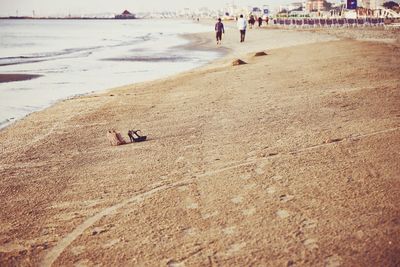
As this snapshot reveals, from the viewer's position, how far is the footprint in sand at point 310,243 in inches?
111

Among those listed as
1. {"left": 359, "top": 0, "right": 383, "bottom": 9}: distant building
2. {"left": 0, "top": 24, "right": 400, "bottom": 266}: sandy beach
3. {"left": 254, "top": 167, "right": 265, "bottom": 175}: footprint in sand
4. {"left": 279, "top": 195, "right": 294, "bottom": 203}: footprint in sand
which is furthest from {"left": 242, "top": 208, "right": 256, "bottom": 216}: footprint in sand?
{"left": 359, "top": 0, "right": 383, "bottom": 9}: distant building

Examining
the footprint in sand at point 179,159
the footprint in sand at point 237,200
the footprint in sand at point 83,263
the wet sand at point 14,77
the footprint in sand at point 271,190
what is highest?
the wet sand at point 14,77

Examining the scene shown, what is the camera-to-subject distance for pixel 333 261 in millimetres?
2658

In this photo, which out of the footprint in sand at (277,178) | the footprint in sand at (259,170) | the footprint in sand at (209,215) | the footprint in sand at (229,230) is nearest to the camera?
the footprint in sand at (229,230)

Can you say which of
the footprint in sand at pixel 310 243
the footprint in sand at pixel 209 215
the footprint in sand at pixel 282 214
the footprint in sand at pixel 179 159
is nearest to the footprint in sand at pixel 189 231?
the footprint in sand at pixel 209 215

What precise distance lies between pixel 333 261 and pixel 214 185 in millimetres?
1607

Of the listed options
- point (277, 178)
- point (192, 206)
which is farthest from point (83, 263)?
point (277, 178)

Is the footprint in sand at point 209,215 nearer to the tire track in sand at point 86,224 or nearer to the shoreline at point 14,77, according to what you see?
the tire track in sand at point 86,224

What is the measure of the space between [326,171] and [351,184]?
398 mm

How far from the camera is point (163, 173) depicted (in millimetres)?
Result: 4477

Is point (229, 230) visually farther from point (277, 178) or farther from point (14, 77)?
point (14, 77)

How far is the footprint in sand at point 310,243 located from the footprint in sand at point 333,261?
0.15m

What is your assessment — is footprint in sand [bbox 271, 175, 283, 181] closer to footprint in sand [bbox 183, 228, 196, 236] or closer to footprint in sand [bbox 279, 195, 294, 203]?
footprint in sand [bbox 279, 195, 294, 203]

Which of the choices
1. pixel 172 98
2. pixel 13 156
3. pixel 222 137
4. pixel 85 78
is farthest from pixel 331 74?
pixel 85 78
